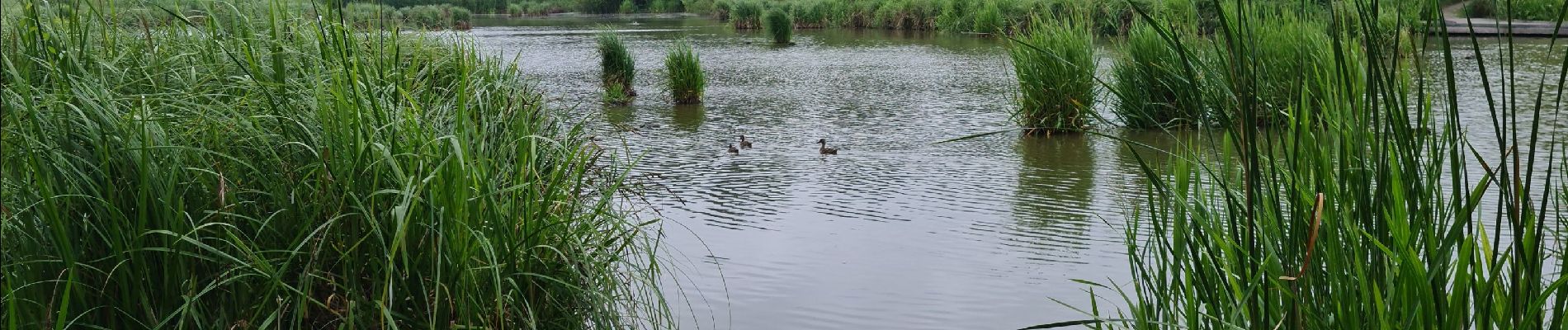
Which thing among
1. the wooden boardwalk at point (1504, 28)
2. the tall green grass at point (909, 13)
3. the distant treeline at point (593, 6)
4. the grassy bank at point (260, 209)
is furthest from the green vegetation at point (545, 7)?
the grassy bank at point (260, 209)

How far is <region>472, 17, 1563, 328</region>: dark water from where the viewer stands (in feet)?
11.5

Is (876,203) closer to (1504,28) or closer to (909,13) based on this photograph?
(1504,28)

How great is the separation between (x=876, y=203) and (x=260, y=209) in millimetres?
3005

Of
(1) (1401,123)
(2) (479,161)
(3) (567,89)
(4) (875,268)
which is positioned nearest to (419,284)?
(2) (479,161)

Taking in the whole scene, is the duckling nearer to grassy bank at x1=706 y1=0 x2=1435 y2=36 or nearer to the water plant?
grassy bank at x1=706 y1=0 x2=1435 y2=36

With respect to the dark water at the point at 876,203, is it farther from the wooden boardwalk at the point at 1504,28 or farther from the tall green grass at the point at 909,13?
the tall green grass at the point at 909,13

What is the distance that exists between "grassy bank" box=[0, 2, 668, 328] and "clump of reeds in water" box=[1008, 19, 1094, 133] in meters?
4.40

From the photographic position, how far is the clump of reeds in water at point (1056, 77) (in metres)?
6.56

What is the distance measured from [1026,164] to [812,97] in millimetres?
3680

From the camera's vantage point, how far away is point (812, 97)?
9477 millimetres

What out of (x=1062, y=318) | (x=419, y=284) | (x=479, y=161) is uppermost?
(x=479, y=161)

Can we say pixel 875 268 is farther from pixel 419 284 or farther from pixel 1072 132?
pixel 1072 132

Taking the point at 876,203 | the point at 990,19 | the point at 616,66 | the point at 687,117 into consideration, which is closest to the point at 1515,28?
the point at 990,19

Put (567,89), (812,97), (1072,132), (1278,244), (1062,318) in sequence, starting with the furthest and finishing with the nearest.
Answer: (567,89) → (812,97) → (1072,132) → (1062,318) → (1278,244)
